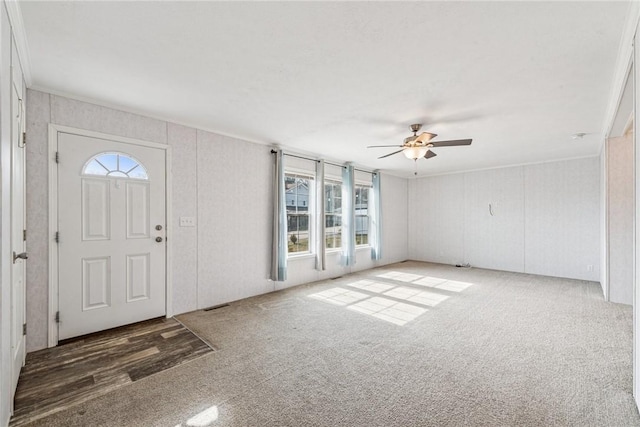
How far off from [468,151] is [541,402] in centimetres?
411

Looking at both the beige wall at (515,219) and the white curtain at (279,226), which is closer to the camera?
the white curtain at (279,226)

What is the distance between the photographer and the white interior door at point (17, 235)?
6.54 feet

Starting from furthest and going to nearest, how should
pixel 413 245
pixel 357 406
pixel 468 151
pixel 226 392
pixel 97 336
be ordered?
pixel 413 245 < pixel 468 151 < pixel 97 336 < pixel 226 392 < pixel 357 406

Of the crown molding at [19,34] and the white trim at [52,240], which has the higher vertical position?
the crown molding at [19,34]

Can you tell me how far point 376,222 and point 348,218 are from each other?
3.55ft

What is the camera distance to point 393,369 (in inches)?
93.2

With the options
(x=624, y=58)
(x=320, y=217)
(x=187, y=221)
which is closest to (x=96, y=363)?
(x=187, y=221)

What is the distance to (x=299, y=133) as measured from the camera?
13.4 ft

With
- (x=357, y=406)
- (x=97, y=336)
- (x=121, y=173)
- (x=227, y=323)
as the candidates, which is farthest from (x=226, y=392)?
(x=121, y=173)

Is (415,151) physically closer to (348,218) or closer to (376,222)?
(348,218)

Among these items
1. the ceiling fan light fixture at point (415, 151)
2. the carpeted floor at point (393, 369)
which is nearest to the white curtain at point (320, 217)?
the carpeted floor at point (393, 369)

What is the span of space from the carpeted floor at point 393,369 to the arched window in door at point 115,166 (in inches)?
73.8

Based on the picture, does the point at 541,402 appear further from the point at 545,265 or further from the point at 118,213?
the point at 545,265

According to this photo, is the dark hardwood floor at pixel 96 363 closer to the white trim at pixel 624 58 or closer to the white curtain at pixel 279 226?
the white curtain at pixel 279 226
